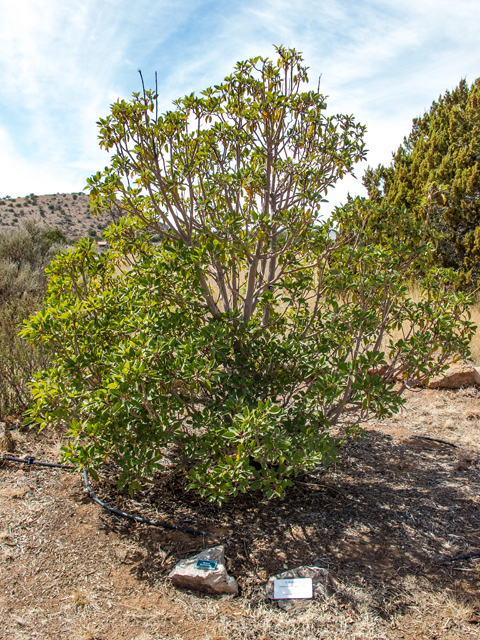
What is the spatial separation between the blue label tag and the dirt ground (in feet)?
0.41

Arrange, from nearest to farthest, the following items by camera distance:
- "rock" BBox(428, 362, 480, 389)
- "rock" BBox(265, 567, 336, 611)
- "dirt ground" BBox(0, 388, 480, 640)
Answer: "dirt ground" BBox(0, 388, 480, 640) < "rock" BBox(265, 567, 336, 611) < "rock" BBox(428, 362, 480, 389)

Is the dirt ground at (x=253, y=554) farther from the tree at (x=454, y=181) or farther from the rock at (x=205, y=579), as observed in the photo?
the tree at (x=454, y=181)

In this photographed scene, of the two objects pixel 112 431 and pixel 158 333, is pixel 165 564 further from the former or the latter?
pixel 158 333

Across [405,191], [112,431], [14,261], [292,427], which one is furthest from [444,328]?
[14,261]

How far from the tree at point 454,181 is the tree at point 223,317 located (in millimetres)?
5621

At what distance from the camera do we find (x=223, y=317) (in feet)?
8.46

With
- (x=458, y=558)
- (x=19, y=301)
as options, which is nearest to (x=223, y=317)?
(x=458, y=558)

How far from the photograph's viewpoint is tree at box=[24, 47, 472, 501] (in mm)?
2266

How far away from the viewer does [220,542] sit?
251cm

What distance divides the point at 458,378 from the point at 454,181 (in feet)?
18.1

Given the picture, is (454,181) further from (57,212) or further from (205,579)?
(57,212)

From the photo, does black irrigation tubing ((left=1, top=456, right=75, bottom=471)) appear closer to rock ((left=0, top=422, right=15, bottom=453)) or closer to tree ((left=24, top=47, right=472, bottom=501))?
rock ((left=0, top=422, right=15, bottom=453))

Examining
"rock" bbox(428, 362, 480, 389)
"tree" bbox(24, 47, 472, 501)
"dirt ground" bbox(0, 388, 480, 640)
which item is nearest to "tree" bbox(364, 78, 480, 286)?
"rock" bbox(428, 362, 480, 389)

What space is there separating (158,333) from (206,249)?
55 cm
